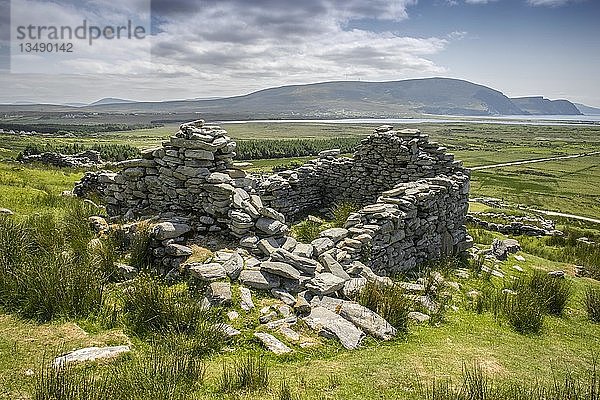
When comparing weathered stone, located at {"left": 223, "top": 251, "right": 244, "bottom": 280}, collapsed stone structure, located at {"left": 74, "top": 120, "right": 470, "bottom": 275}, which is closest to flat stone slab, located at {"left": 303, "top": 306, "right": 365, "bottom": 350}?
weathered stone, located at {"left": 223, "top": 251, "right": 244, "bottom": 280}

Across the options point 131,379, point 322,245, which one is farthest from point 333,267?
point 131,379

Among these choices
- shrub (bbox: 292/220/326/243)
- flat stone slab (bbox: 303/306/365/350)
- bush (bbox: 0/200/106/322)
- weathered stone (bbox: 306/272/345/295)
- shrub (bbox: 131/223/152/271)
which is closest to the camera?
bush (bbox: 0/200/106/322)

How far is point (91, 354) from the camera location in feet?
16.0

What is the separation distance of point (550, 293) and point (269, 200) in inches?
349

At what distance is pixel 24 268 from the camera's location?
245 inches

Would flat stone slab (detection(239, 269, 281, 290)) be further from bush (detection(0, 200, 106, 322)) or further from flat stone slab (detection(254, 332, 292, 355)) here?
bush (detection(0, 200, 106, 322))

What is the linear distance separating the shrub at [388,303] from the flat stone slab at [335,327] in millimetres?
826

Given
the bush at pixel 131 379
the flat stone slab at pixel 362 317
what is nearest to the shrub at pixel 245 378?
the bush at pixel 131 379

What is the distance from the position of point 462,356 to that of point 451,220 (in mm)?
7891

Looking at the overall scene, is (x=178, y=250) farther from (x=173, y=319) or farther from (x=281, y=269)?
(x=173, y=319)

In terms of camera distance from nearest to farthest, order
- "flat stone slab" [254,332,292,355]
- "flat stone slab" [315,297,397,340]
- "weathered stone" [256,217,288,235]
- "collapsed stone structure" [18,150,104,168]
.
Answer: "flat stone slab" [254,332,292,355], "flat stone slab" [315,297,397,340], "weathered stone" [256,217,288,235], "collapsed stone structure" [18,150,104,168]

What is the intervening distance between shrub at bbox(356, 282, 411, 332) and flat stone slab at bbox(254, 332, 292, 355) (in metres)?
1.98

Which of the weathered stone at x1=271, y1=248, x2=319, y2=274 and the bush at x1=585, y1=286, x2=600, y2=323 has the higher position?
the weathered stone at x1=271, y1=248, x2=319, y2=274

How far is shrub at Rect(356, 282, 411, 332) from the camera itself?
6.93 m
